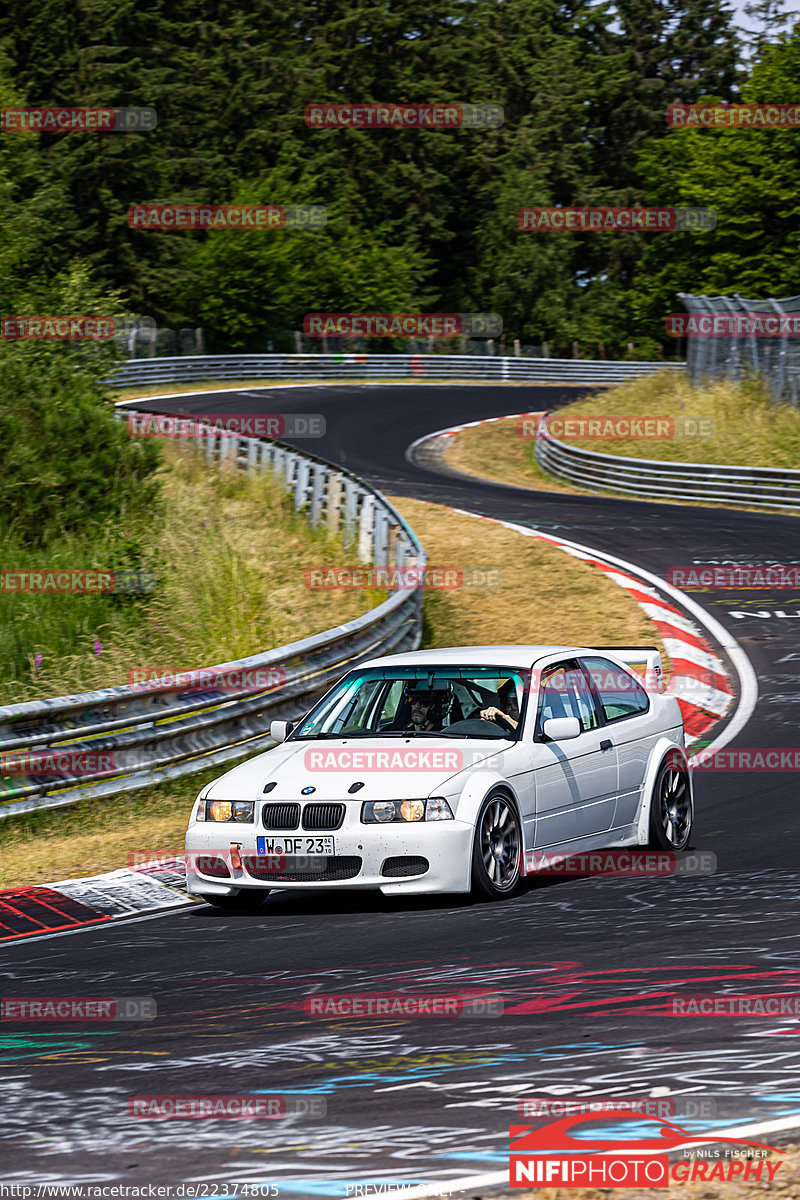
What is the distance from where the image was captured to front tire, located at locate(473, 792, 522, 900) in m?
8.16

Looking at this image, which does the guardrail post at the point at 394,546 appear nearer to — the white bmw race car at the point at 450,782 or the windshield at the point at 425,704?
the white bmw race car at the point at 450,782

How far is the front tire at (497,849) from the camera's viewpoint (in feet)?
26.8

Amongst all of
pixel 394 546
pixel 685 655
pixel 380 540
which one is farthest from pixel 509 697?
pixel 394 546

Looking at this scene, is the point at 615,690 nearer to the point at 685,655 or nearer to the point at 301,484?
the point at 685,655

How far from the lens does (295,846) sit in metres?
8.20

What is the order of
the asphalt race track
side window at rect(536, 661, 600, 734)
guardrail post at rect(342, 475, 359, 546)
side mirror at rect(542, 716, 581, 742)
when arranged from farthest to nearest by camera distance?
guardrail post at rect(342, 475, 359, 546), side window at rect(536, 661, 600, 734), side mirror at rect(542, 716, 581, 742), the asphalt race track

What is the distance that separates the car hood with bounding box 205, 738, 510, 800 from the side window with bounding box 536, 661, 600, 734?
61 centimetres

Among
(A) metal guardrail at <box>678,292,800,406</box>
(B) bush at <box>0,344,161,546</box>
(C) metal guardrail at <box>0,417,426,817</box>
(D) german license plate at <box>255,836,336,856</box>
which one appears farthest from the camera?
(A) metal guardrail at <box>678,292,800,406</box>

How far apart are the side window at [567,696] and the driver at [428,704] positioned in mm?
562

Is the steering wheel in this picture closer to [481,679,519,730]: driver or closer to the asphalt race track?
[481,679,519,730]: driver

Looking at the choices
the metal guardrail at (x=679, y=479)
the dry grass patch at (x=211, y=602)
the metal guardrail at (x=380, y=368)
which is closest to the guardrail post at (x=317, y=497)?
the dry grass patch at (x=211, y=602)

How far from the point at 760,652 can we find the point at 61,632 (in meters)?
7.66

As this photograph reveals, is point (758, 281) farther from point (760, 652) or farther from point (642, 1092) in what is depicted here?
point (642, 1092)

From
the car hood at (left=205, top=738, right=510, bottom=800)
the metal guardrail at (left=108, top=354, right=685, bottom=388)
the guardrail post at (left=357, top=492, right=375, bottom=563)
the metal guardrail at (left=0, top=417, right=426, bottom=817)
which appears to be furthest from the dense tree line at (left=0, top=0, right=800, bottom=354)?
the car hood at (left=205, top=738, right=510, bottom=800)
